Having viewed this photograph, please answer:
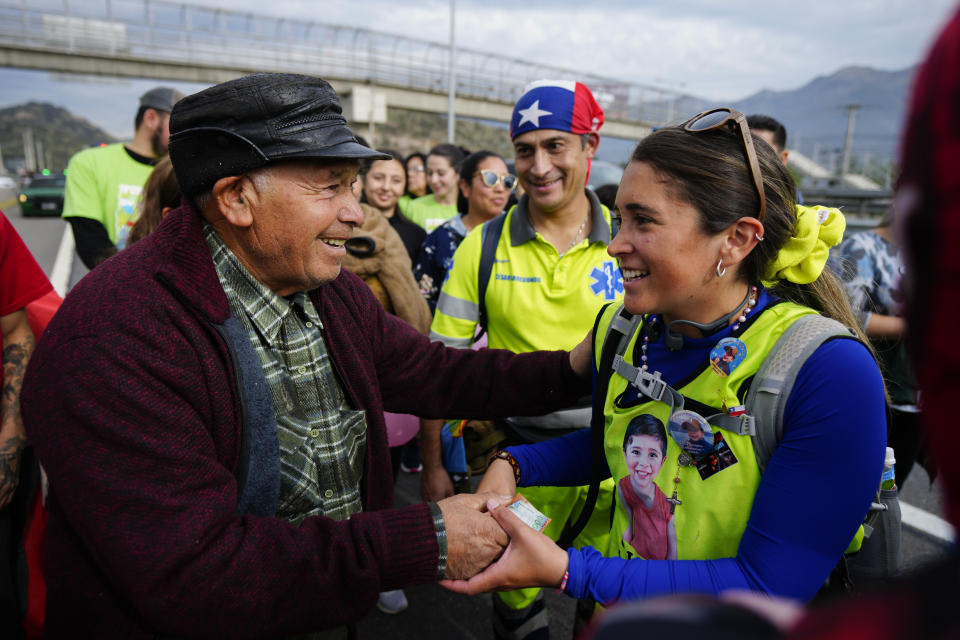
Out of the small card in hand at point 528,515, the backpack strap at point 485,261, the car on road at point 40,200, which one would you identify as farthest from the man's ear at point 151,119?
the car on road at point 40,200

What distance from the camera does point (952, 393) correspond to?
39 cm

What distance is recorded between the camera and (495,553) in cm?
170

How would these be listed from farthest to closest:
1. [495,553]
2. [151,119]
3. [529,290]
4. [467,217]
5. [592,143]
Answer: [467,217]
[151,119]
[592,143]
[529,290]
[495,553]

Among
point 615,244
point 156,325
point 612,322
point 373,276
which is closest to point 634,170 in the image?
point 615,244

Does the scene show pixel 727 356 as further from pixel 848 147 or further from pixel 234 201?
pixel 848 147

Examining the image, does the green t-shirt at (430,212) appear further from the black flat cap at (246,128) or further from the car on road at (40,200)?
the car on road at (40,200)

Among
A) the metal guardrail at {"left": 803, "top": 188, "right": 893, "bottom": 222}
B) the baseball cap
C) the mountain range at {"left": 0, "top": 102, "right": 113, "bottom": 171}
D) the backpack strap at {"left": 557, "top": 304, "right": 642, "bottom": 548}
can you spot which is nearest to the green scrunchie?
the backpack strap at {"left": 557, "top": 304, "right": 642, "bottom": 548}

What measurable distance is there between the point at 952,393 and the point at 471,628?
3094 millimetres

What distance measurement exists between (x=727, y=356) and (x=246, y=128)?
4.32 ft

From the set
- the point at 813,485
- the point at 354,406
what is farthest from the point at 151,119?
the point at 813,485

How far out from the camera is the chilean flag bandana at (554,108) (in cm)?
289

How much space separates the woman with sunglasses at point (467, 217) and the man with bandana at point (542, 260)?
1.44m

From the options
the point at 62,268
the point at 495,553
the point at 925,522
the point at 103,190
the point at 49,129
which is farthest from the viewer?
the point at 49,129

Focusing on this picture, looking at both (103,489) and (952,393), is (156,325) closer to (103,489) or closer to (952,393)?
(103,489)
